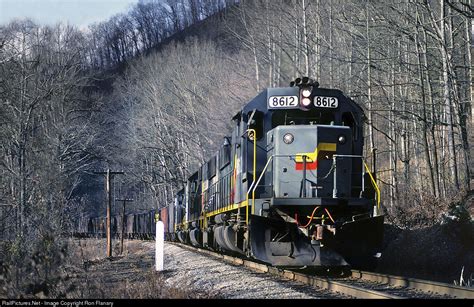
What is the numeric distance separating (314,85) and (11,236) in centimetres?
1361

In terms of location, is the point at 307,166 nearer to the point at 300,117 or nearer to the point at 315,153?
the point at 315,153

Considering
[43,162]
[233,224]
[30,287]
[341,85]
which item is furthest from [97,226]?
[30,287]

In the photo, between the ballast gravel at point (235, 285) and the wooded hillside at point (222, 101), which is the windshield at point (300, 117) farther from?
the ballast gravel at point (235, 285)

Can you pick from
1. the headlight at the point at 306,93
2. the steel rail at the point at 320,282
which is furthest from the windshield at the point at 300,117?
the steel rail at the point at 320,282

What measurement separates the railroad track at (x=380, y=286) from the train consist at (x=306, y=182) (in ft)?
1.67

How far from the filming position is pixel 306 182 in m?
12.9

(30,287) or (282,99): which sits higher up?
(282,99)

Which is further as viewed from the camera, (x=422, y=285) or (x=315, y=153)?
(x=315, y=153)

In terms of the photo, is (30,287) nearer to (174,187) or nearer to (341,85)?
(341,85)

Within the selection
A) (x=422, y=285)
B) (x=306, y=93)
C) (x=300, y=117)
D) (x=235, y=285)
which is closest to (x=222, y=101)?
(x=300, y=117)

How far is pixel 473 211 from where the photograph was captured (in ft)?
57.6

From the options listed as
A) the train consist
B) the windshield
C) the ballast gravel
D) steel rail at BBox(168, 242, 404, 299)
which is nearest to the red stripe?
the train consist

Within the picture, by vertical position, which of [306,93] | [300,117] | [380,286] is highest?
[306,93]

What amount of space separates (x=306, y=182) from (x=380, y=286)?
8.39 ft
